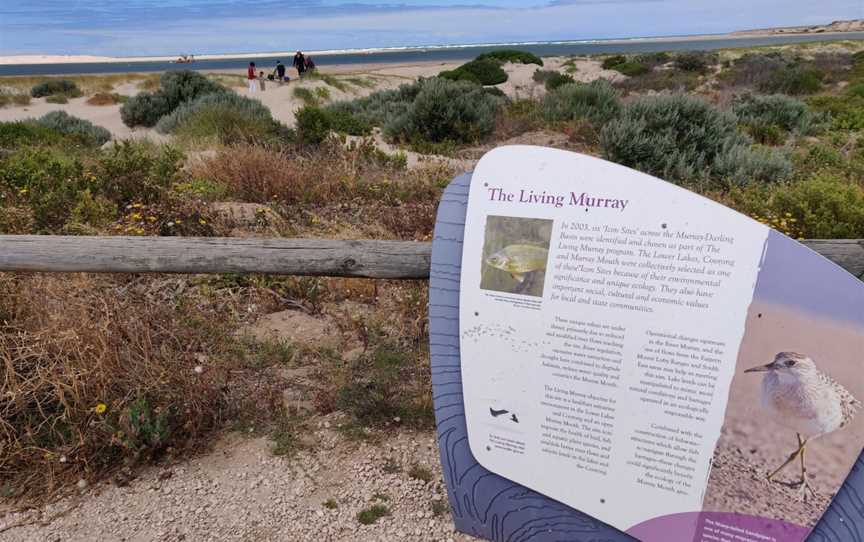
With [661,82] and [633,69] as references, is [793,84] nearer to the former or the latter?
[661,82]

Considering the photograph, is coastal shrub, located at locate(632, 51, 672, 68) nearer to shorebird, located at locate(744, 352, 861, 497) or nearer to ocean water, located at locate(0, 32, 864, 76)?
ocean water, located at locate(0, 32, 864, 76)

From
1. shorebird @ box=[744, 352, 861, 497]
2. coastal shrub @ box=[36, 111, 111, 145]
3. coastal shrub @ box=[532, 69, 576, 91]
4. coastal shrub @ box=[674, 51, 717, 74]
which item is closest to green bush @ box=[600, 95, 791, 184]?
shorebird @ box=[744, 352, 861, 497]

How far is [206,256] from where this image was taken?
283 cm

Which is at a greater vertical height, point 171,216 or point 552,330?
point 552,330

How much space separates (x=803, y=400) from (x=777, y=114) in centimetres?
1178

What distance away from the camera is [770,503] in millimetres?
1576

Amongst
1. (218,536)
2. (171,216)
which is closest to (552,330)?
(218,536)

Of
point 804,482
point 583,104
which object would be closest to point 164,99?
point 583,104

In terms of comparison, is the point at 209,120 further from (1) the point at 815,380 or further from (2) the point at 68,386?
(1) the point at 815,380

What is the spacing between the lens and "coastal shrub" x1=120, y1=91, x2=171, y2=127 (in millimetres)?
17312

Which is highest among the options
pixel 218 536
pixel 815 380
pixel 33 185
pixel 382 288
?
Answer: pixel 815 380

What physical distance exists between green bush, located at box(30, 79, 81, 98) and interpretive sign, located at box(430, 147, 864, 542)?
103 feet

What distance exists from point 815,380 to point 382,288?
126 inches

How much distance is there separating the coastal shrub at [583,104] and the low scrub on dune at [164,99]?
33.5 ft
